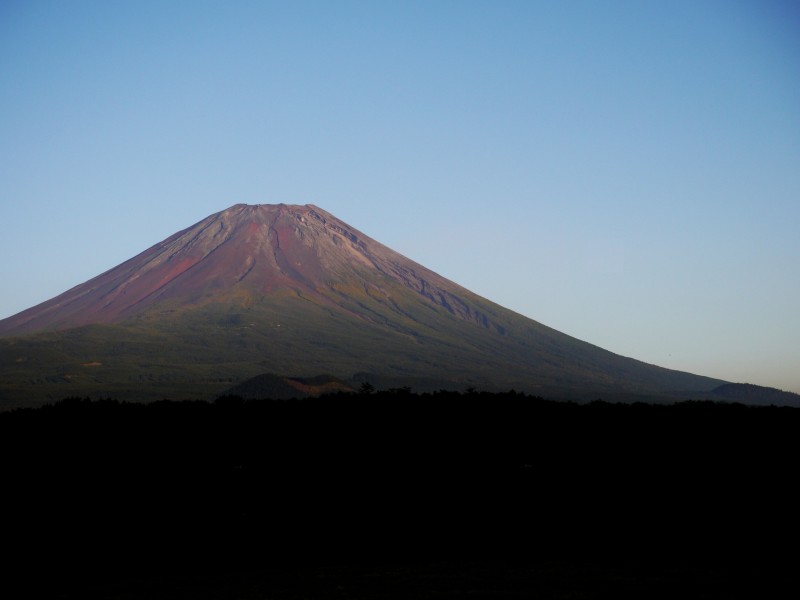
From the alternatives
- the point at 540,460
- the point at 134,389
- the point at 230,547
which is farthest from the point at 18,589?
the point at 134,389

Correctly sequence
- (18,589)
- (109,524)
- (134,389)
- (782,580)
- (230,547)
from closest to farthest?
(782,580) < (18,589) < (230,547) < (109,524) < (134,389)

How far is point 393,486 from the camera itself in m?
37.1

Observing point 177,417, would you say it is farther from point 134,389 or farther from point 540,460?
point 134,389

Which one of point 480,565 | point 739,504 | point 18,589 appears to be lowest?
point 18,589

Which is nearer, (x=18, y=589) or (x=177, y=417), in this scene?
(x=18, y=589)

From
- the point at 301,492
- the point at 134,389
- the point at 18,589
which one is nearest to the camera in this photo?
the point at 18,589

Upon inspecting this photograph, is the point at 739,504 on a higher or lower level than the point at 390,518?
higher

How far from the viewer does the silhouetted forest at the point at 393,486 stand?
28.7 m

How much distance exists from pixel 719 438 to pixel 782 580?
56.5 feet

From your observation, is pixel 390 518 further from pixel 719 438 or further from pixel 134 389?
pixel 134 389

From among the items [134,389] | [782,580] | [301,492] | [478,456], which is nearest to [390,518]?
[301,492]

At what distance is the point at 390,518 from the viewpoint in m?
33.5

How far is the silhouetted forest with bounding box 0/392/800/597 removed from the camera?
2867 centimetres

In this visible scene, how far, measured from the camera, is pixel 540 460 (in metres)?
39.8
